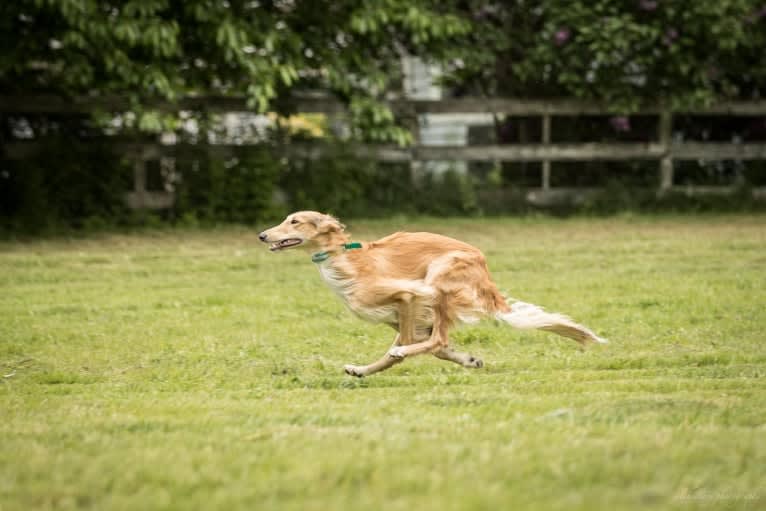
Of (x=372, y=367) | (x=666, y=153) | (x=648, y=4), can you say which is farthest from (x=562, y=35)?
(x=372, y=367)

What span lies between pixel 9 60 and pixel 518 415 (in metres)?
11.0

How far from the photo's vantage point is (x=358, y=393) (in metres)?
6.78

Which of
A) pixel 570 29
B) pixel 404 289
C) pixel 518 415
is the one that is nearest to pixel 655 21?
pixel 570 29

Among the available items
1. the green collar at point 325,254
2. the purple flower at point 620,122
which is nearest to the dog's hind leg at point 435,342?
the green collar at point 325,254

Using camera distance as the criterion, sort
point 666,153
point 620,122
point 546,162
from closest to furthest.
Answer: point 666,153 < point 546,162 < point 620,122

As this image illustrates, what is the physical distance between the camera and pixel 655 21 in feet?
54.4

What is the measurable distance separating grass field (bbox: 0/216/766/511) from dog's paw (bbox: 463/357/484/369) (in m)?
0.05

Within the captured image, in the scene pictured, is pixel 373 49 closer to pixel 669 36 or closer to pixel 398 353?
pixel 669 36

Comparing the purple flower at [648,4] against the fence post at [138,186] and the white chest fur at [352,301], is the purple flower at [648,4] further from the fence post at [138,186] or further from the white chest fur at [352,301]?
the white chest fur at [352,301]

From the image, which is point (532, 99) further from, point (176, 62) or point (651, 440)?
point (651, 440)

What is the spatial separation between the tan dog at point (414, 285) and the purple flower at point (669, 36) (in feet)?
33.0

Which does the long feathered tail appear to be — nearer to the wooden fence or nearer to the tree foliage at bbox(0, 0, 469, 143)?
the tree foliage at bbox(0, 0, 469, 143)

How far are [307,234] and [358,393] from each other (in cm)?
152

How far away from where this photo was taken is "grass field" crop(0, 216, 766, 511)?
451cm
